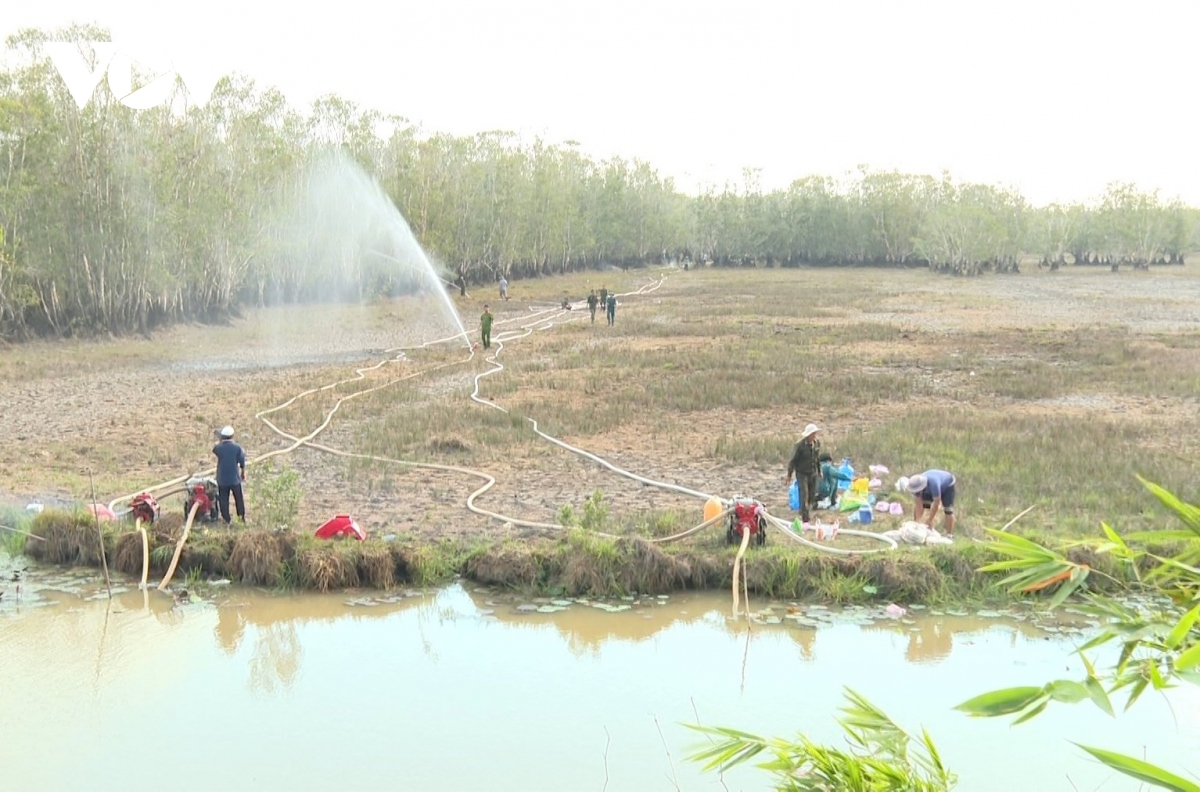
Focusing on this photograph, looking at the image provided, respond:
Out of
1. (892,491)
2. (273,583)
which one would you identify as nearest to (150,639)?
(273,583)

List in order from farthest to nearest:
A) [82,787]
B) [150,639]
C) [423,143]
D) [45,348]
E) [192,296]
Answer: [423,143]
[192,296]
[45,348]
[150,639]
[82,787]

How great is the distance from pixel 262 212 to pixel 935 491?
36659mm

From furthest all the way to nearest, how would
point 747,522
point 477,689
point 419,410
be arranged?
1. point 419,410
2. point 747,522
3. point 477,689

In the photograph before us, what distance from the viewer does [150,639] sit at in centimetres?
979

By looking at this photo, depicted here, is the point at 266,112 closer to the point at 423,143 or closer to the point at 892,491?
the point at 423,143

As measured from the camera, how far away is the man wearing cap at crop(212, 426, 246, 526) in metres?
12.0

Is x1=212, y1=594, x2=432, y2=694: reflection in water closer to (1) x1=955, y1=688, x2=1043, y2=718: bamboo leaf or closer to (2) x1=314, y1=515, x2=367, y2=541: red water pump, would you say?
(2) x1=314, y1=515, x2=367, y2=541: red water pump

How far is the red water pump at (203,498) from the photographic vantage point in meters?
12.0

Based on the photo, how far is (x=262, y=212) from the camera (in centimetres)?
4334

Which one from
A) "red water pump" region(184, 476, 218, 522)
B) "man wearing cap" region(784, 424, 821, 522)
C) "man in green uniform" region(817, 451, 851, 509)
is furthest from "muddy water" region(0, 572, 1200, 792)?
"man in green uniform" region(817, 451, 851, 509)

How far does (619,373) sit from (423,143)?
3432 cm

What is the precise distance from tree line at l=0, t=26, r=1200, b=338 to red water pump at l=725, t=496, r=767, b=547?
7.61m

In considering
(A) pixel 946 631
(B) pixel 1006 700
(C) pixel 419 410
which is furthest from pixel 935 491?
(C) pixel 419 410

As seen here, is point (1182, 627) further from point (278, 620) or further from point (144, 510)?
point (144, 510)
